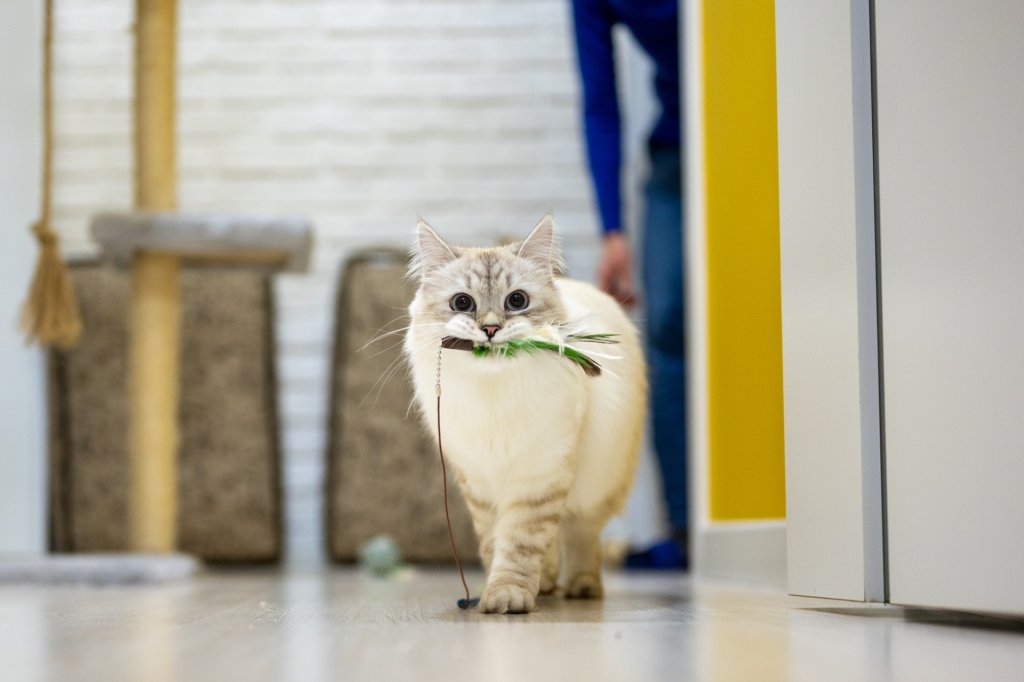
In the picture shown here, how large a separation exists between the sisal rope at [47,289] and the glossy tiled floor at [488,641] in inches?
35.0

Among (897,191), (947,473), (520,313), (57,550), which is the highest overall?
(897,191)

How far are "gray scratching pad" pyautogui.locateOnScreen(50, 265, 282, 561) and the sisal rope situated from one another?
2.21 ft

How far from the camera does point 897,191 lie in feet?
4.09

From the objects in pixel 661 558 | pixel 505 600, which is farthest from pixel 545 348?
pixel 661 558

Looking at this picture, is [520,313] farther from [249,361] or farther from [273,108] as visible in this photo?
[273,108]

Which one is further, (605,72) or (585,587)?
(605,72)

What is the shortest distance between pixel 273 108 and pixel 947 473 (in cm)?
267

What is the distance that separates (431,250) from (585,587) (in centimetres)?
59

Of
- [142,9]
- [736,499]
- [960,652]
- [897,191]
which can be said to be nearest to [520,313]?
[897,191]

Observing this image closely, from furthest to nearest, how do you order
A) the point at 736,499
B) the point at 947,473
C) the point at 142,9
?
the point at 142,9 < the point at 736,499 < the point at 947,473

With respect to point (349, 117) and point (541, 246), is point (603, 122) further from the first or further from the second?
point (541, 246)

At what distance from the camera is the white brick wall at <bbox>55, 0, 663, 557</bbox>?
3330 millimetres

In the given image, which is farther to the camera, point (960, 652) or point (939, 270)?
point (939, 270)

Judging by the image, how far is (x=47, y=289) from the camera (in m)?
2.41
